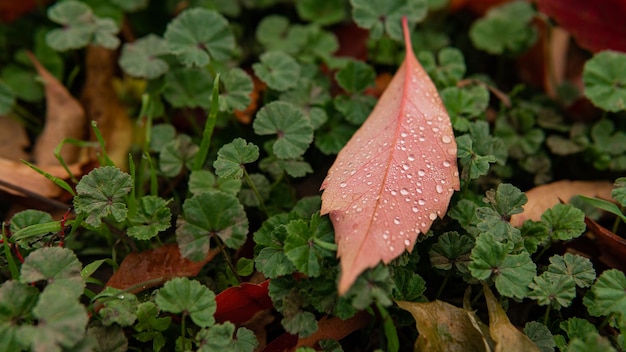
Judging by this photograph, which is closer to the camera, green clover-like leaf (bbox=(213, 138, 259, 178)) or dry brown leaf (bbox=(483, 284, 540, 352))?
dry brown leaf (bbox=(483, 284, 540, 352))

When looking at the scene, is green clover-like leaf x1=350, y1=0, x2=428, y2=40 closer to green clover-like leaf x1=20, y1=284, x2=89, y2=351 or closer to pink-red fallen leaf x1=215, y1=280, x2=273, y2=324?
pink-red fallen leaf x1=215, y1=280, x2=273, y2=324

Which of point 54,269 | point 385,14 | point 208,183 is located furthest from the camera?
point 385,14

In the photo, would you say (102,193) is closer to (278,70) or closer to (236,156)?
(236,156)

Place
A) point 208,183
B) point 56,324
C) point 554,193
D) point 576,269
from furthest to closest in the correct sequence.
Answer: point 554,193, point 208,183, point 576,269, point 56,324

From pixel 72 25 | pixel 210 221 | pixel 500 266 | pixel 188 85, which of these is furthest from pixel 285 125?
pixel 72 25

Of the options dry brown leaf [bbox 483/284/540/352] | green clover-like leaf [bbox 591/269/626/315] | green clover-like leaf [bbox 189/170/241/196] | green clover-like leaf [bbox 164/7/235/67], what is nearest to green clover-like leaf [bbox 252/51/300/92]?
green clover-like leaf [bbox 164/7/235/67]

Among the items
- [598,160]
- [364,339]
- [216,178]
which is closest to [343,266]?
[364,339]
